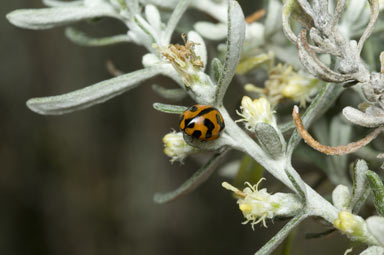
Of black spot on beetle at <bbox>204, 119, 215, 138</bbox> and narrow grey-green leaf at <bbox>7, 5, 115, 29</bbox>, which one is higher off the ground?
narrow grey-green leaf at <bbox>7, 5, 115, 29</bbox>

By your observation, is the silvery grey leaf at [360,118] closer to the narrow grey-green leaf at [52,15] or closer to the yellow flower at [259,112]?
the yellow flower at [259,112]

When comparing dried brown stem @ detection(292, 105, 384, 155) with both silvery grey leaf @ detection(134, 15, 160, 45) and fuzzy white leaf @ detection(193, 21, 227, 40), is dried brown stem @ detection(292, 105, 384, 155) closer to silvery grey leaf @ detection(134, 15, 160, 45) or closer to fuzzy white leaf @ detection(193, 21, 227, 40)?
silvery grey leaf @ detection(134, 15, 160, 45)

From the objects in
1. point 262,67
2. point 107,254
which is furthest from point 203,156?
point 107,254

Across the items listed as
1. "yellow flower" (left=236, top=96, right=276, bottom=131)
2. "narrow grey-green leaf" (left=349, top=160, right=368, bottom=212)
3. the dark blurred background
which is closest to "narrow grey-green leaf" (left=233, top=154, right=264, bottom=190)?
"yellow flower" (left=236, top=96, right=276, bottom=131)

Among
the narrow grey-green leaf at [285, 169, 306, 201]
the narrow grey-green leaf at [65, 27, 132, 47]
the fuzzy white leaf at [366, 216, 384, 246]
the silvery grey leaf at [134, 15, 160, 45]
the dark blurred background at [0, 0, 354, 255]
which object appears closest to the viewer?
the fuzzy white leaf at [366, 216, 384, 246]

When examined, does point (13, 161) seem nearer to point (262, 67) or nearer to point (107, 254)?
point (107, 254)

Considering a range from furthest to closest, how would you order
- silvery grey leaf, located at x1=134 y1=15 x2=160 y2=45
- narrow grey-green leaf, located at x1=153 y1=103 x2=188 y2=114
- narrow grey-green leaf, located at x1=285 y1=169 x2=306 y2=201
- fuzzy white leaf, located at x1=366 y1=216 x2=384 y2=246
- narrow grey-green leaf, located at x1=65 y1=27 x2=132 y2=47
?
1. narrow grey-green leaf, located at x1=65 y1=27 x2=132 y2=47
2. silvery grey leaf, located at x1=134 y1=15 x2=160 y2=45
3. narrow grey-green leaf, located at x1=153 y1=103 x2=188 y2=114
4. narrow grey-green leaf, located at x1=285 y1=169 x2=306 y2=201
5. fuzzy white leaf, located at x1=366 y1=216 x2=384 y2=246

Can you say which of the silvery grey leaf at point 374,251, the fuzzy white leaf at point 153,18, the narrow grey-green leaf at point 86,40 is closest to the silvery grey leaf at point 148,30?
the fuzzy white leaf at point 153,18
